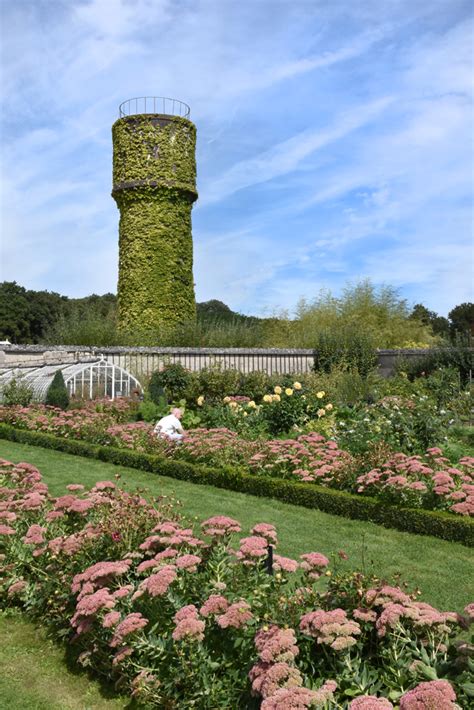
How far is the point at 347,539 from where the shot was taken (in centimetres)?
552

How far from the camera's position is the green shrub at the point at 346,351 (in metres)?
17.2

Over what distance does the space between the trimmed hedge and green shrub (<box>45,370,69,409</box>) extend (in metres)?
2.98

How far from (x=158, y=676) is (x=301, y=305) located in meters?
19.9

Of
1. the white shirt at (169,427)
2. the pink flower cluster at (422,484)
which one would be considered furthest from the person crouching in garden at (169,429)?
the pink flower cluster at (422,484)

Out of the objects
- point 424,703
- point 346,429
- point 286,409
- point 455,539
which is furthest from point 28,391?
point 424,703

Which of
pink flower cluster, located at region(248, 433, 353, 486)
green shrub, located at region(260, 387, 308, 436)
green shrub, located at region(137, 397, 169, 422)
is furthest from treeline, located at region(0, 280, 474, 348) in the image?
pink flower cluster, located at region(248, 433, 353, 486)

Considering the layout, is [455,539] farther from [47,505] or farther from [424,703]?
[424,703]

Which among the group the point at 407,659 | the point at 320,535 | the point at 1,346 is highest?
the point at 1,346

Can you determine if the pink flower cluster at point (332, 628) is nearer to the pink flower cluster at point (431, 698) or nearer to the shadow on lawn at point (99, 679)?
the pink flower cluster at point (431, 698)

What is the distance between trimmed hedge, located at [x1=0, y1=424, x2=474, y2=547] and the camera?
5.54 metres

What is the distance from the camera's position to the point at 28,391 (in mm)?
13375

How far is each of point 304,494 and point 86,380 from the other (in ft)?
27.5

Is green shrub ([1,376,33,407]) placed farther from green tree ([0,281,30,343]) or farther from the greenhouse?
green tree ([0,281,30,343])

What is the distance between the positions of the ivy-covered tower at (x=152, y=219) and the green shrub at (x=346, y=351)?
4.14 metres
